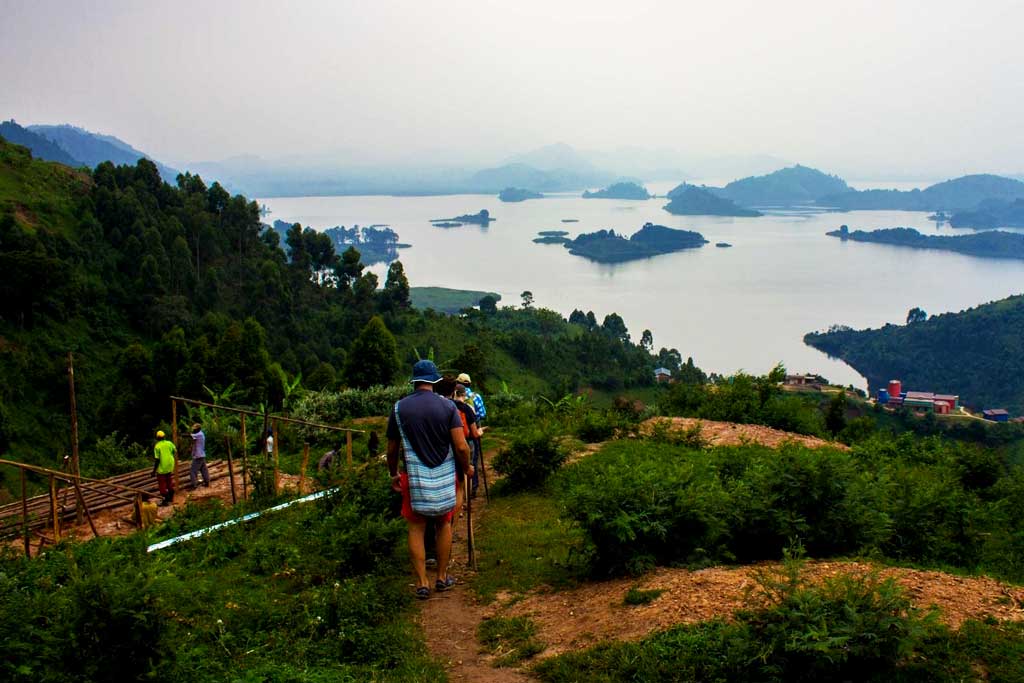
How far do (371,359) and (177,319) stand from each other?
53.8 ft

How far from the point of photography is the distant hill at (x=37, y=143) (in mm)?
130625

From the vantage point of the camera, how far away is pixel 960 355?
69.0 m

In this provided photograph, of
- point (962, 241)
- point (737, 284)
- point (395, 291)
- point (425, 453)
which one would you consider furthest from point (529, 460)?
point (962, 241)

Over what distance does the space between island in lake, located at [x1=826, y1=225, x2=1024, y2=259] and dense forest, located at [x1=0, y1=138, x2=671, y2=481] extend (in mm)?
123862

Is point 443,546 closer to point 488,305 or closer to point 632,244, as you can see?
point 488,305

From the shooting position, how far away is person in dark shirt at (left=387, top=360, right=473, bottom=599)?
487 cm

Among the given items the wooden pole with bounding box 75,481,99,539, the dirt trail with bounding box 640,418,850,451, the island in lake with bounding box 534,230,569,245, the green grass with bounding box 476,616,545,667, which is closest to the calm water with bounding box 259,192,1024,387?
the island in lake with bounding box 534,230,569,245

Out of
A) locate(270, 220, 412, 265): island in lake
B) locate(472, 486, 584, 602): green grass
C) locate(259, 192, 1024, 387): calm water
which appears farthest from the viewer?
locate(270, 220, 412, 265): island in lake

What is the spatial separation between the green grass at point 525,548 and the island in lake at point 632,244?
455ft

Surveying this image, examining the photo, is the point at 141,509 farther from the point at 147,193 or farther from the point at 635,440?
the point at 147,193

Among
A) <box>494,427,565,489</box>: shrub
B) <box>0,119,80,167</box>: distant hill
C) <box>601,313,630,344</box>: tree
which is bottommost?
<box>601,313,630,344</box>: tree

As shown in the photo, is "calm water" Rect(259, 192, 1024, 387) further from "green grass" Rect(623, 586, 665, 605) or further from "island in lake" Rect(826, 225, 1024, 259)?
"green grass" Rect(623, 586, 665, 605)

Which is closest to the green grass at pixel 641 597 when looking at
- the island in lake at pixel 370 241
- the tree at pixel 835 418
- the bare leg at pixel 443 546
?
the bare leg at pixel 443 546

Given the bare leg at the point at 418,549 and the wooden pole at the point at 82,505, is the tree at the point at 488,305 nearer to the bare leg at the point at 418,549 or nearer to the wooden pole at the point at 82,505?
the wooden pole at the point at 82,505
